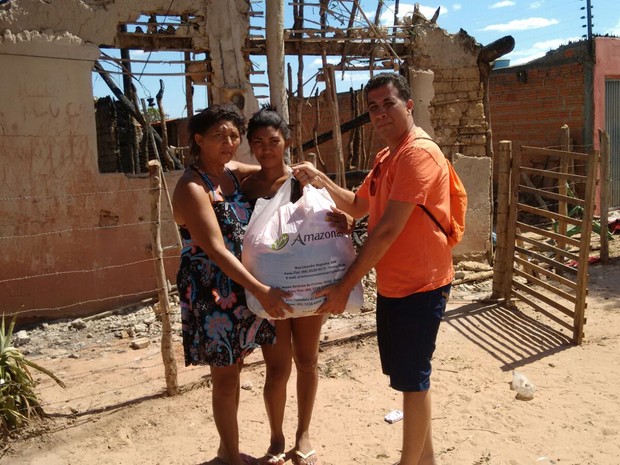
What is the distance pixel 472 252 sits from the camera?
7332mm

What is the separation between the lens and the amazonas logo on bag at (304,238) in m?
2.38

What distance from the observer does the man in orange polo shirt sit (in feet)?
7.04

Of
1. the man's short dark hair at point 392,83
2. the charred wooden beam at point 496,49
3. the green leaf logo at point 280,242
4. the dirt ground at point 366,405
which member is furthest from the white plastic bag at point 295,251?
the charred wooden beam at point 496,49

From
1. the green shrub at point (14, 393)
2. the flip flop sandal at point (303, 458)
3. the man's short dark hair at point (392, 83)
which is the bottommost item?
the flip flop sandal at point (303, 458)

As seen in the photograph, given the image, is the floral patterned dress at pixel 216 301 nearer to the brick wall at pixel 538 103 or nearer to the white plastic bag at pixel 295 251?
the white plastic bag at pixel 295 251

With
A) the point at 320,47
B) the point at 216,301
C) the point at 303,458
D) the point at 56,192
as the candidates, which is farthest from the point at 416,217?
the point at 320,47

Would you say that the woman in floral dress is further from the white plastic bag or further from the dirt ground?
the dirt ground

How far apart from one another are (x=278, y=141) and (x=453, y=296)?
4147 millimetres

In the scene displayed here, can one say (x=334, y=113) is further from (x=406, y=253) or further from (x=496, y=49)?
(x=406, y=253)

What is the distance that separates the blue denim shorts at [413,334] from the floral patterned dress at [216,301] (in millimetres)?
651

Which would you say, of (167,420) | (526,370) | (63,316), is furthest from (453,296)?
(63,316)

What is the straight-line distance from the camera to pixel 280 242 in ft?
7.81

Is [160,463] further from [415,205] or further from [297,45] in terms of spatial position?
[297,45]

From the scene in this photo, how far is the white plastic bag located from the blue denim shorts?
9.6 inches
